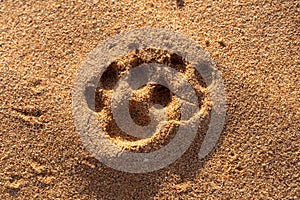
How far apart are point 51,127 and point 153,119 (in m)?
0.46

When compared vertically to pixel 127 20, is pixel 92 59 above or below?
below

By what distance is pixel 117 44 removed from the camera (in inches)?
77.7

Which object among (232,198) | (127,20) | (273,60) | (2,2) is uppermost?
(273,60)

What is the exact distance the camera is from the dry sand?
6.28ft

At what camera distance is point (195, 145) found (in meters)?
1.91

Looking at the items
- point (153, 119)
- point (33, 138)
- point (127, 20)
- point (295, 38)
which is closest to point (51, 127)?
point (33, 138)

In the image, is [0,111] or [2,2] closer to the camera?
[0,111]

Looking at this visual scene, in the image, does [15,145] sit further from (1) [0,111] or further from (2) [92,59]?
(2) [92,59]

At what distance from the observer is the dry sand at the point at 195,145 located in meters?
1.92

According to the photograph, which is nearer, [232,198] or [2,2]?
[232,198]

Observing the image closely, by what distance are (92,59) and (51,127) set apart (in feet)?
1.19

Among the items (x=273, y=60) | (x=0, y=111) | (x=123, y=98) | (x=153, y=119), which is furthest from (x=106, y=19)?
(x=273, y=60)

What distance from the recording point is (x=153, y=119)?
193 centimetres

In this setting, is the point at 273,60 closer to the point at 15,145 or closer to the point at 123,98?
the point at 123,98
